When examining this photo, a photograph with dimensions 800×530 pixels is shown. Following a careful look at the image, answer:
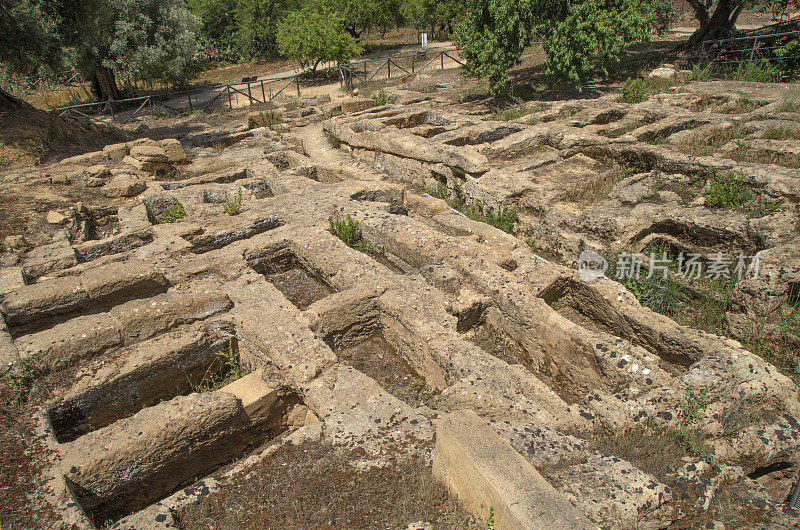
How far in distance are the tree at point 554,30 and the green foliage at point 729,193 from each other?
6579 mm

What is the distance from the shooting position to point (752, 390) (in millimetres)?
4418

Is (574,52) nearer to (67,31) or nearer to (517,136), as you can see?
(517,136)

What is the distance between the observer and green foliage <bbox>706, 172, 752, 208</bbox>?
23.9 ft

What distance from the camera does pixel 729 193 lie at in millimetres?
7312

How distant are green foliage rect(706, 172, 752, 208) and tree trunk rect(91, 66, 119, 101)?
22812 millimetres

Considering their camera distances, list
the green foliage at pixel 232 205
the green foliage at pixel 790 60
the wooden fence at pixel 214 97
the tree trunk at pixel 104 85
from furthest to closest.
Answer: the tree trunk at pixel 104 85 < the wooden fence at pixel 214 97 < the green foliage at pixel 790 60 < the green foliage at pixel 232 205

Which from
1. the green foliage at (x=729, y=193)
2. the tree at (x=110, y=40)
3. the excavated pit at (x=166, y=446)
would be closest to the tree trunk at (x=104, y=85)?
the tree at (x=110, y=40)

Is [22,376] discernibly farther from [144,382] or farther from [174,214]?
[174,214]

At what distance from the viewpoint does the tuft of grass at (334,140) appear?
13.3 meters

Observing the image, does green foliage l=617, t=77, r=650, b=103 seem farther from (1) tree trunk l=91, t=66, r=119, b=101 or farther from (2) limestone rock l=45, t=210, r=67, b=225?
(1) tree trunk l=91, t=66, r=119, b=101

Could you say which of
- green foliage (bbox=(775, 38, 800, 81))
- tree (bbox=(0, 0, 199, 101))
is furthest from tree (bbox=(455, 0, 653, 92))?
tree (bbox=(0, 0, 199, 101))

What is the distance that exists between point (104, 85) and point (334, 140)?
14.2 meters

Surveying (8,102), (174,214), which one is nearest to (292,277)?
(174,214)

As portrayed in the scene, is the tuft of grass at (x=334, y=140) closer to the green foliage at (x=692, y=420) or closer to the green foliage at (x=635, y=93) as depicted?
the green foliage at (x=635, y=93)
